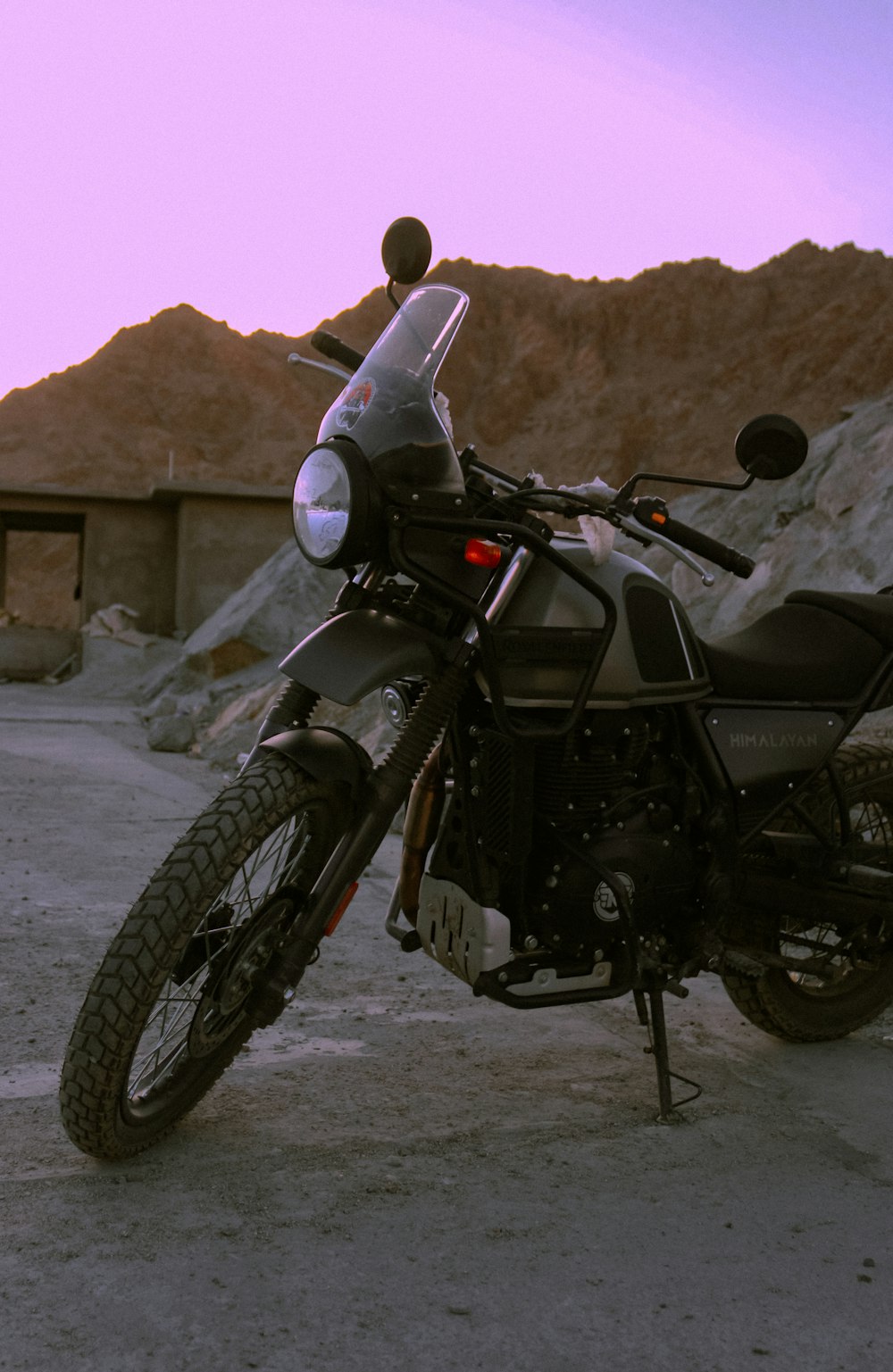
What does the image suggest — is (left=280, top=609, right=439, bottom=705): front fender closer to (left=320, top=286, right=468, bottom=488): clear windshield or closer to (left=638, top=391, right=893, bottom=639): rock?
(left=320, top=286, right=468, bottom=488): clear windshield

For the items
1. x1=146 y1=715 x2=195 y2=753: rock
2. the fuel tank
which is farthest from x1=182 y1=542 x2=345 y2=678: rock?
the fuel tank

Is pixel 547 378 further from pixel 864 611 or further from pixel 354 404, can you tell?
pixel 354 404

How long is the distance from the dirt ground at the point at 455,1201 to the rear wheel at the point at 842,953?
0.08 m

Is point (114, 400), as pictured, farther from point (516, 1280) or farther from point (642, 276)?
point (516, 1280)

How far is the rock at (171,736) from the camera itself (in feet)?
31.2

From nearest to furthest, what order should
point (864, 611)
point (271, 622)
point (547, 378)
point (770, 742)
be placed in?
1. point (770, 742)
2. point (864, 611)
3. point (271, 622)
4. point (547, 378)

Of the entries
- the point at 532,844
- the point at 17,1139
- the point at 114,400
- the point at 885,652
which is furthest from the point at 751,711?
the point at 114,400

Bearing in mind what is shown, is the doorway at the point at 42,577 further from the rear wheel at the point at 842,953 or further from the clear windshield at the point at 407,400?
the clear windshield at the point at 407,400

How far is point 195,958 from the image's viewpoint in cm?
241

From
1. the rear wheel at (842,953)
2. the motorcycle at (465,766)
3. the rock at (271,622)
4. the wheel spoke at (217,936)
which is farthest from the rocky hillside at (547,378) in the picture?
the wheel spoke at (217,936)

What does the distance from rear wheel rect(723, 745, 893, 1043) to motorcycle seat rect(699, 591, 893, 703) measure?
0.33 metres

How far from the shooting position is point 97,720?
1147 cm

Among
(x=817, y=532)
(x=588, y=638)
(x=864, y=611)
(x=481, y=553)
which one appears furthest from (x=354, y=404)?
(x=817, y=532)

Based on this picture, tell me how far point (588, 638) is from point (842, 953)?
3.96 feet
